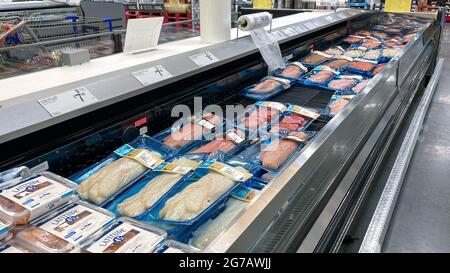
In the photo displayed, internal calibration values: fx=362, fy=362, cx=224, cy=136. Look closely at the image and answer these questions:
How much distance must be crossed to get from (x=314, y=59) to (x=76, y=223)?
238 cm

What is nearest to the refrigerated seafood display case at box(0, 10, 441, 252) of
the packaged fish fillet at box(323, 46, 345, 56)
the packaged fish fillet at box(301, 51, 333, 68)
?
the packaged fish fillet at box(301, 51, 333, 68)

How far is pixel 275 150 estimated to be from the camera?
4.88 feet

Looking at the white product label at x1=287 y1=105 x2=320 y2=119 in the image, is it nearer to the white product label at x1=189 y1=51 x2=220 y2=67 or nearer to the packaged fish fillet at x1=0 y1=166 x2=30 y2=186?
the white product label at x1=189 y1=51 x2=220 y2=67

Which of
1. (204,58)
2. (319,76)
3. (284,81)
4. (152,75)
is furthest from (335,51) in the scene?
(152,75)

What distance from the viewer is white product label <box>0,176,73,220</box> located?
0.93m

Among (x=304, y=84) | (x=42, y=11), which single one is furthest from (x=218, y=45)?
(x=42, y=11)

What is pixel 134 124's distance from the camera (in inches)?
58.1

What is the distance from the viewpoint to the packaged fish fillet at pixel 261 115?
5.76ft

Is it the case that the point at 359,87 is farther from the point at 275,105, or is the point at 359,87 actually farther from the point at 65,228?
the point at 65,228

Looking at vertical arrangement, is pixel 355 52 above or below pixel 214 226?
above

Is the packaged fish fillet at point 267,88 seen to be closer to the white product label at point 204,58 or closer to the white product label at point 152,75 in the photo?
the white product label at point 204,58

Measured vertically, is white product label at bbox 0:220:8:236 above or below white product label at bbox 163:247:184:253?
above

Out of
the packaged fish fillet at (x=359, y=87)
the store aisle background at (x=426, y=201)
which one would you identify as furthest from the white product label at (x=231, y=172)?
the store aisle background at (x=426, y=201)

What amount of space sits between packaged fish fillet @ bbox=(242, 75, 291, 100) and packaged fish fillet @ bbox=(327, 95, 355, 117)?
316mm
